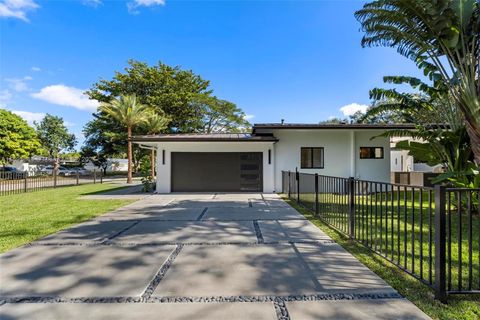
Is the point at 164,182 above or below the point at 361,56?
below

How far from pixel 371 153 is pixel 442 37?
7853 millimetres

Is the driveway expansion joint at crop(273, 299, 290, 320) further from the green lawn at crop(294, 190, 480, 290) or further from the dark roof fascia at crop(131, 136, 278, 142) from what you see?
the dark roof fascia at crop(131, 136, 278, 142)

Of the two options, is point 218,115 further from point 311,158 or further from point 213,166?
point 311,158

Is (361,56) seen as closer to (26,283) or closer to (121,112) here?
(26,283)

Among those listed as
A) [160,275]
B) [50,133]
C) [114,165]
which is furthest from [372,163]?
[114,165]

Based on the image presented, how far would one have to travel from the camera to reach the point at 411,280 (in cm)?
316

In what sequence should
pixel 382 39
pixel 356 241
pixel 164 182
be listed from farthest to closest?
pixel 164 182, pixel 382 39, pixel 356 241

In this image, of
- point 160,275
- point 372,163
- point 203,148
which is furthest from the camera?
point 372,163

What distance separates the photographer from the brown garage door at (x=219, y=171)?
1371cm

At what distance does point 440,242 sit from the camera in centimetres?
264

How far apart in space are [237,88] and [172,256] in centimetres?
2970

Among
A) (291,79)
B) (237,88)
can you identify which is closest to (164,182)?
(291,79)

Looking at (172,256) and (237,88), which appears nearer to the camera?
(172,256)

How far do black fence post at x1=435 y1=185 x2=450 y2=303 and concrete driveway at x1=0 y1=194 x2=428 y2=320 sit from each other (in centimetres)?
36
